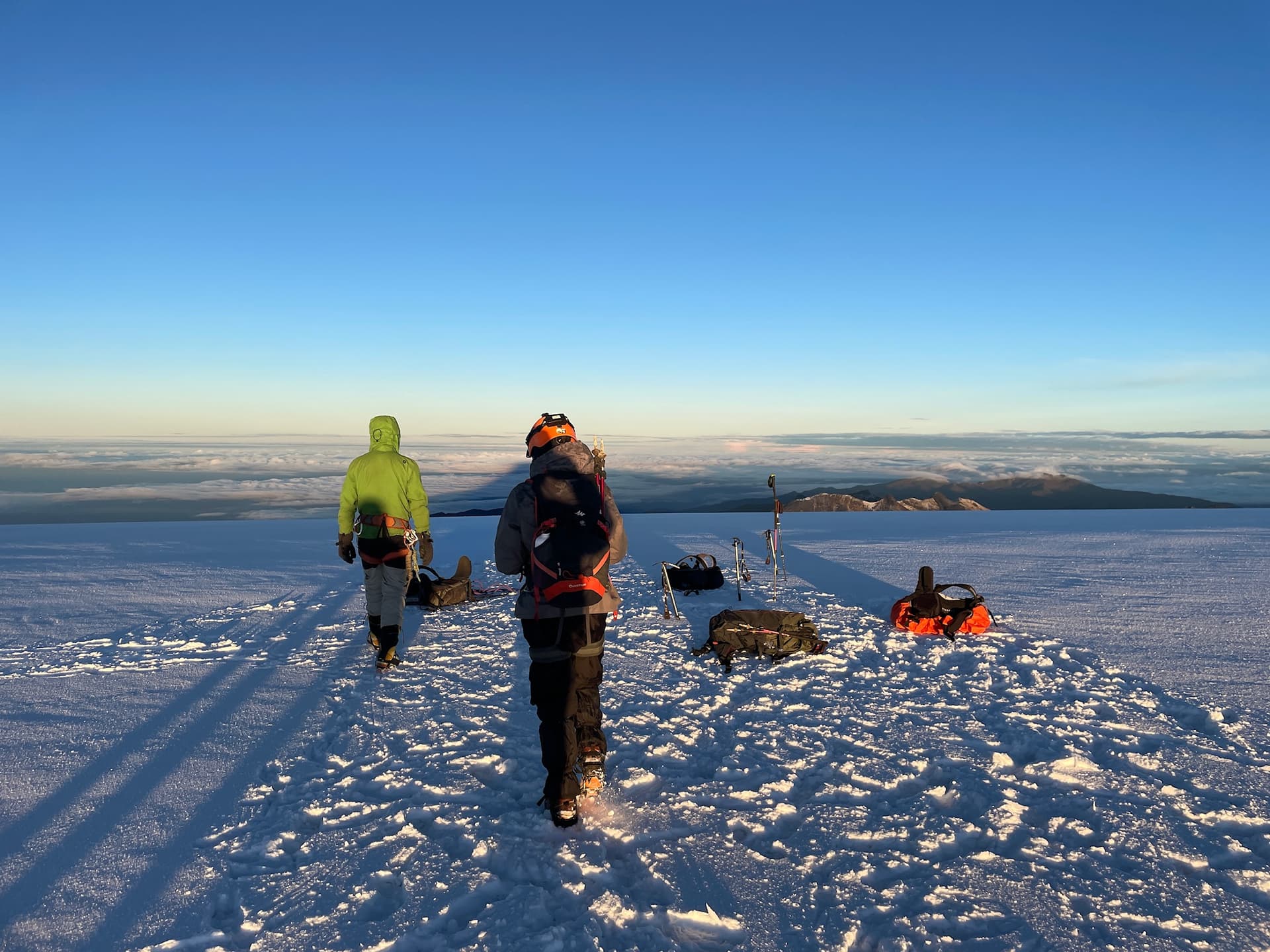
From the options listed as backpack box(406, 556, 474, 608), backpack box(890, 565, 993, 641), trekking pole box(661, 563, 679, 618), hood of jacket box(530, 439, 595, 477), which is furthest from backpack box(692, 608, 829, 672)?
Answer: backpack box(406, 556, 474, 608)

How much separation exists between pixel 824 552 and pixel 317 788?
1181 centimetres

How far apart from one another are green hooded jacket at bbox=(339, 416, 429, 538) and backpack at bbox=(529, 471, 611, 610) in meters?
3.33

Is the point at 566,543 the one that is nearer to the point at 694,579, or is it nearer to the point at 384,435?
the point at 384,435

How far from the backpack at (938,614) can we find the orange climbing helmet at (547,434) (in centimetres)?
510

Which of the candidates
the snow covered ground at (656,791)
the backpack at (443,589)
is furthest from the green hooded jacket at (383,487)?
the backpack at (443,589)

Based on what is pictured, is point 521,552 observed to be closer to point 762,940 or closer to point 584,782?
point 584,782

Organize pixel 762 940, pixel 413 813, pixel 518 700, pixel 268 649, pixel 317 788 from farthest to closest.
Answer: pixel 268 649
pixel 518 700
pixel 317 788
pixel 413 813
pixel 762 940

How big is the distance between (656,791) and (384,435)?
4.49 metres

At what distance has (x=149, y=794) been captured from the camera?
13.3 ft

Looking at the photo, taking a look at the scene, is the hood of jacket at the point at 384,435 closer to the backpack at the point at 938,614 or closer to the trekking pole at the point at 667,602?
the trekking pole at the point at 667,602

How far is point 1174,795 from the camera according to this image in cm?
391

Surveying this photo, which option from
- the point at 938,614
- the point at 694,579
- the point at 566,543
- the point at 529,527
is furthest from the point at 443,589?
the point at 938,614

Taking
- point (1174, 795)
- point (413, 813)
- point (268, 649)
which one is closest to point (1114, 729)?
point (1174, 795)

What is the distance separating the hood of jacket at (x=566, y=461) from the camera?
390 cm
